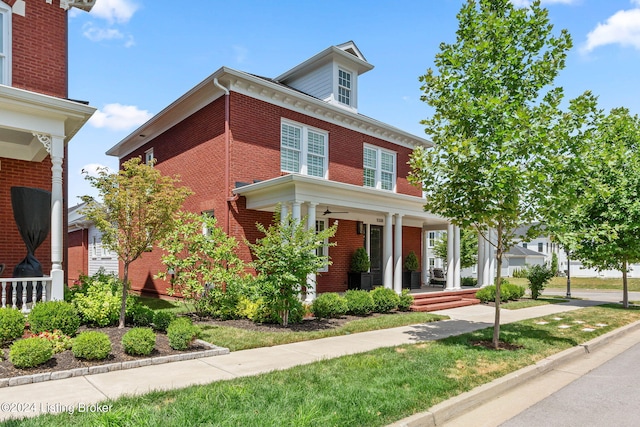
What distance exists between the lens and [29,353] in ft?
18.3

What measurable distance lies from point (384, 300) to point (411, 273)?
6.39 m

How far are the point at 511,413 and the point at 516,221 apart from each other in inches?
164

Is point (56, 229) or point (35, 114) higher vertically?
point (35, 114)

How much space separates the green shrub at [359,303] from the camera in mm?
11624

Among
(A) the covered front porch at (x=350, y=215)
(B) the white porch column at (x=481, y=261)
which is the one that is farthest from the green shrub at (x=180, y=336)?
(B) the white porch column at (x=481, y=261)

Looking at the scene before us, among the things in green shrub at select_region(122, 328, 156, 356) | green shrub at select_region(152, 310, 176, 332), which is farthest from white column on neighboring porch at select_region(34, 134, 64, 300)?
green shrub at select_region(122, 328, 156, 356)

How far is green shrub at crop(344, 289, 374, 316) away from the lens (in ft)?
38.1

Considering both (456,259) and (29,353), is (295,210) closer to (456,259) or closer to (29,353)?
(29,353)

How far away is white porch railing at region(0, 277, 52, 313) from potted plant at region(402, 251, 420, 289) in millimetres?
13673

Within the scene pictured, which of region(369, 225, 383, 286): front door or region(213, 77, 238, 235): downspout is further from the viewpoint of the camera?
region(369, 225, 383, 286): front door

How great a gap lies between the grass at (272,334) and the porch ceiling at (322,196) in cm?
371

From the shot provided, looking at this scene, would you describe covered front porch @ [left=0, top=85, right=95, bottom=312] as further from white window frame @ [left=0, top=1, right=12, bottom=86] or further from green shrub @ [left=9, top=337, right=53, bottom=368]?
green shrub @ [left=9, top=337, right=53, bottom=368]

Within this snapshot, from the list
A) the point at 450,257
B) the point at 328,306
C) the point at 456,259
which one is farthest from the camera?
the point at 456,259

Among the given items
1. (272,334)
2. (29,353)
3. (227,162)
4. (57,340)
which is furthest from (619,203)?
(29,353)
